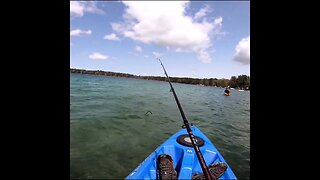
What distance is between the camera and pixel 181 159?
6.56m

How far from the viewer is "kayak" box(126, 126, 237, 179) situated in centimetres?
542

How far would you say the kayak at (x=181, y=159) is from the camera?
542 centimetres
